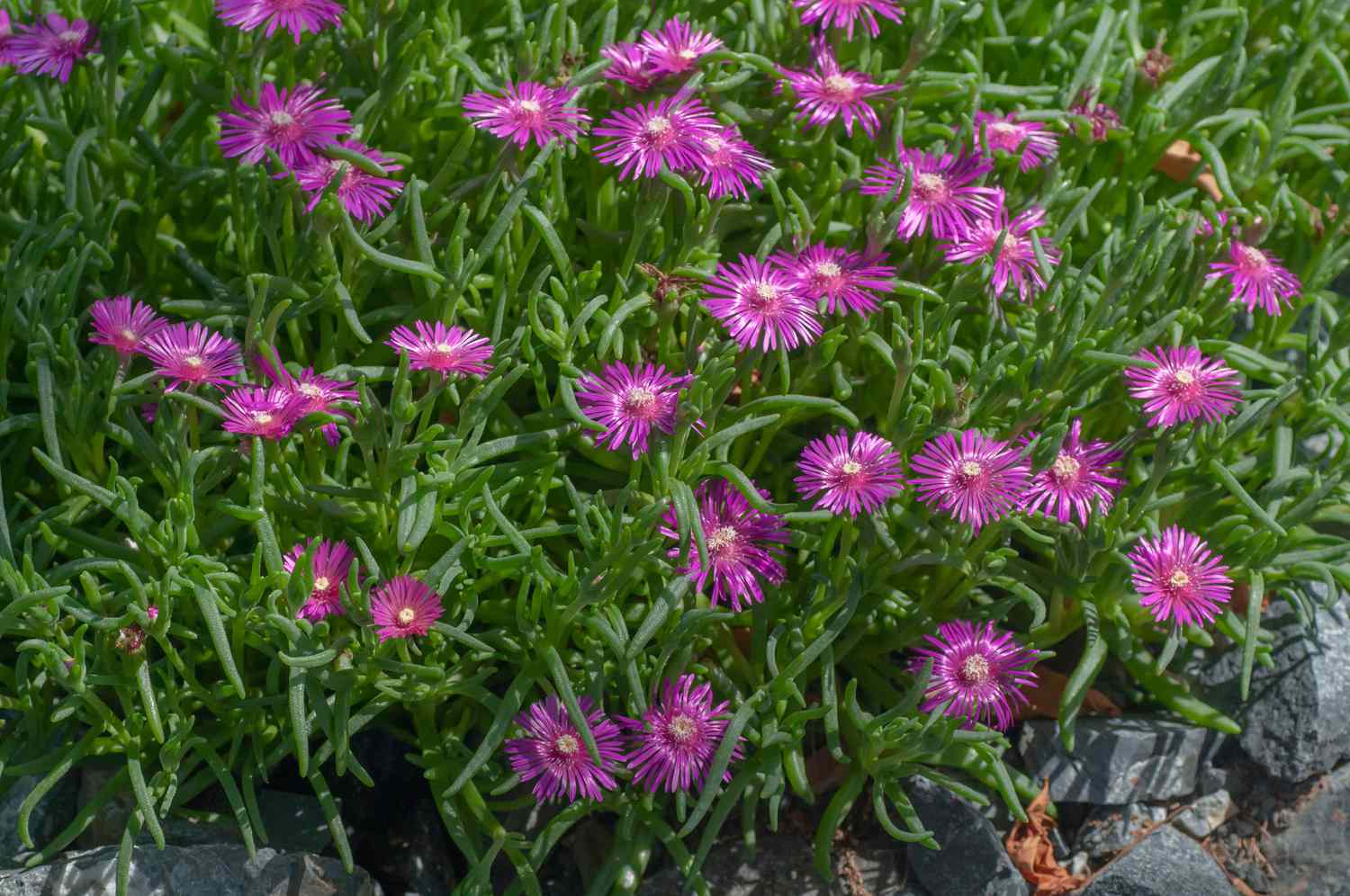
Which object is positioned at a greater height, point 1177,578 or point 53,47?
point 53,47

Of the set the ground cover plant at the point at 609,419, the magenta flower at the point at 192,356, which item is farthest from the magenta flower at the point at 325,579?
the magenta flower at the point at 192,356

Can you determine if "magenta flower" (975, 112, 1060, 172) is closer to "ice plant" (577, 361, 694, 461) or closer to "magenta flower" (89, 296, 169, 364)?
"ice plant" (577, 361, 694, 461)

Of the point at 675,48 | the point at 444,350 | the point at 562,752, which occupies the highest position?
the point at 675,48

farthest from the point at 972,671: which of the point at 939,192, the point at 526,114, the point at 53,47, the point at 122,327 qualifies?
the point at 53,47

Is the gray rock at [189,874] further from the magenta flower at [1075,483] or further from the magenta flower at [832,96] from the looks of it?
the magenta flower at [832,96]

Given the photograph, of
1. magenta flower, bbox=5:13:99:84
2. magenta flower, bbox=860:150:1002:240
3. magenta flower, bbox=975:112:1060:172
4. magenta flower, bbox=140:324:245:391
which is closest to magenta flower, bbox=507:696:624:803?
magenta flower, bbox=140:324:245:391

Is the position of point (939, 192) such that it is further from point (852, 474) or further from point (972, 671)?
point (972, 671)
